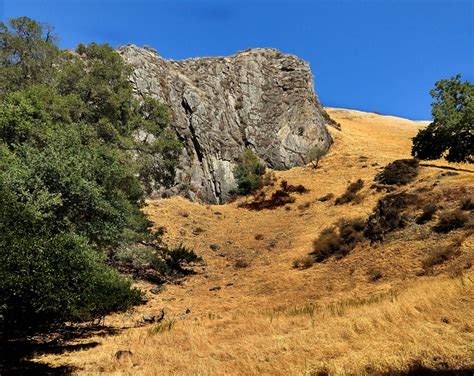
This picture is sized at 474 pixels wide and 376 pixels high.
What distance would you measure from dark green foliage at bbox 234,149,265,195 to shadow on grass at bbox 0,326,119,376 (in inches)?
1151

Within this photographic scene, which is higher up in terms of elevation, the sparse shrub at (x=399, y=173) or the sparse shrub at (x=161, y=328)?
the sparse shrub at (x=399, y=173)

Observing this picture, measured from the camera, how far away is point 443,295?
1422cm

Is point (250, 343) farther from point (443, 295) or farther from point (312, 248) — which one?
point (312, 248)

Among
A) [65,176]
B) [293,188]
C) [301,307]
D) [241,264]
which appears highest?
[65,176]

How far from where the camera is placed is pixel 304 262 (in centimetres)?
2623

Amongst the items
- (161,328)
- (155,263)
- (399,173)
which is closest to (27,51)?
(155,263)

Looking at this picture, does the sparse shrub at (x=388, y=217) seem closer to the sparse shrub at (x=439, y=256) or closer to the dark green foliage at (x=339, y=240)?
the dark green foliage at (x=339, y=240)

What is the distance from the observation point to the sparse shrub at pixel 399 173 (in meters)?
37.3

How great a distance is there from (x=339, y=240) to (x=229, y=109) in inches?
1307

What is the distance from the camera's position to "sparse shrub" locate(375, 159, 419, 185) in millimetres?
37281

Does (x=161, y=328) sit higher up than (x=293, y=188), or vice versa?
(x=293, y=188)

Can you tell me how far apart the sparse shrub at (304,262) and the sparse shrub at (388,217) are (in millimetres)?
4086

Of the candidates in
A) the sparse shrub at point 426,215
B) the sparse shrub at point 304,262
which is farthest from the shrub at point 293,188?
the sparse shrub at point 426,215

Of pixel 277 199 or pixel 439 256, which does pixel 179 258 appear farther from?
pixel 439 256
